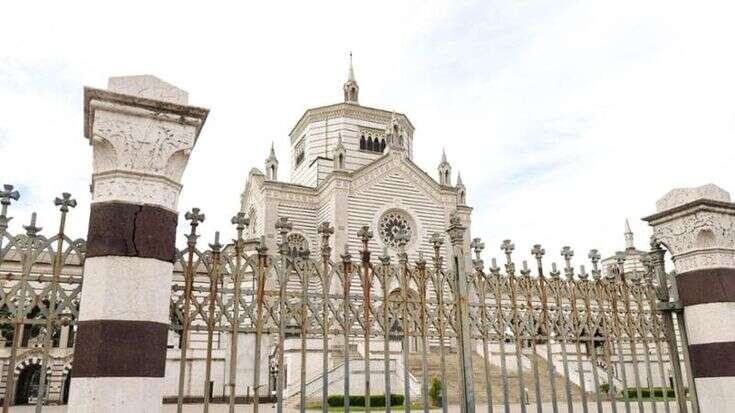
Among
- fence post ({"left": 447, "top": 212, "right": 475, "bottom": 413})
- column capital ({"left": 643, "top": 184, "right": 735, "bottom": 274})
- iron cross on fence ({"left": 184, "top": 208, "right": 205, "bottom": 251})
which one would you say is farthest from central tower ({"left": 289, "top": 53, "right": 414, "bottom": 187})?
iron cross on fence ({"left": 184, "top": 208, "right": 205, "bottom": 251})

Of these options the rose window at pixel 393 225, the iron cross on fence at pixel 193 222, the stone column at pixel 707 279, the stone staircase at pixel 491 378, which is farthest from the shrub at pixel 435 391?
the iron cross on fence at pixel 193 222

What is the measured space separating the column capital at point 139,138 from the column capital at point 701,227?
22.2 feet

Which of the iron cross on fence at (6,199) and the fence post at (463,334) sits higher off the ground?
the iron cross on fence at (6,199)

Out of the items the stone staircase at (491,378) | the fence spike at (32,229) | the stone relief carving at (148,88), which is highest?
the stone relief carving at (148,88)

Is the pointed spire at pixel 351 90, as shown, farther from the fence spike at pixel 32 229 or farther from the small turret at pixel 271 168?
the fence spike at pixel 32 229

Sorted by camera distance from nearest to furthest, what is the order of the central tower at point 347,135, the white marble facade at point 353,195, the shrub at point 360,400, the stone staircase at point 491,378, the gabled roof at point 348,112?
the shrub at point 360,400 < the stone staircase at point 491,378 < the white marble facade at point 353,195 < the central tower at point 347,135 < the gabled roof at point 348,112

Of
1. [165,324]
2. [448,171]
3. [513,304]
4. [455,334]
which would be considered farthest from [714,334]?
[448,171]

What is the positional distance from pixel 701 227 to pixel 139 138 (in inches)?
296

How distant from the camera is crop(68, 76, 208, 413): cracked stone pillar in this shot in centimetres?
511

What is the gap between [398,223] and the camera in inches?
1668

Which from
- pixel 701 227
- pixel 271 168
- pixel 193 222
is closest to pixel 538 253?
pixel 701 227

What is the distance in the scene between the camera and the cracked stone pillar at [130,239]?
5.11 metres

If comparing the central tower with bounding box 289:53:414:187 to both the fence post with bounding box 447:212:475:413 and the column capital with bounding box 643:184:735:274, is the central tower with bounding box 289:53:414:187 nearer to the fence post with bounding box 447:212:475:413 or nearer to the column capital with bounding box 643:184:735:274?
A: the column capital with bounding box 643:184:735:274

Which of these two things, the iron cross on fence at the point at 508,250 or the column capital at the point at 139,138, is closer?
the column capital at the point at 139,138
